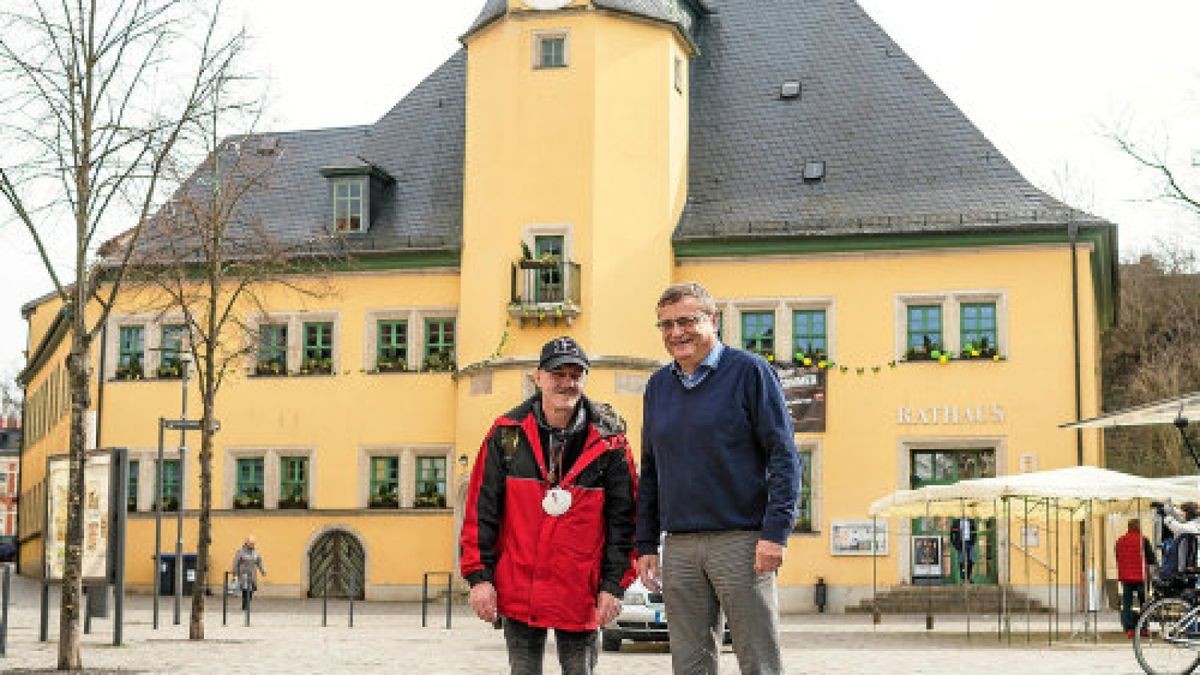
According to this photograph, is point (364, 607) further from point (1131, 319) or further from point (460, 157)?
point (1131, 319)

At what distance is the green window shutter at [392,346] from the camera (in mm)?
38625

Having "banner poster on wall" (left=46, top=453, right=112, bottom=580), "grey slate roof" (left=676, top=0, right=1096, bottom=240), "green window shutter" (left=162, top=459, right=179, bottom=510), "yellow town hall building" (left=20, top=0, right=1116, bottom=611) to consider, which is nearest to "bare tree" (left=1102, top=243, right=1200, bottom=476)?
"yellow town hall building" (left=20, top=0, right=1116, bottom=611)

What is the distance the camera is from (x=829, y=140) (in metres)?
38.1

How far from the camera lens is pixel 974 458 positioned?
1378 inches

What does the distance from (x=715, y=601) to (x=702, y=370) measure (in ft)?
2.95

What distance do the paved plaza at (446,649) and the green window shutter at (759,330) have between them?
26.0 ft

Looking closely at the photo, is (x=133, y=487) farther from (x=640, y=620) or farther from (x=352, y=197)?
(x=640, y=620)

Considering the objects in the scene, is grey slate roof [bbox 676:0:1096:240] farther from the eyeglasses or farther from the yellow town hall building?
the eyeglasses

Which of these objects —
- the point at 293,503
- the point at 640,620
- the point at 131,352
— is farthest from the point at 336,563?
the point at 640,620

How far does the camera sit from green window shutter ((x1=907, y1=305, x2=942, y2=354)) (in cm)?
3569

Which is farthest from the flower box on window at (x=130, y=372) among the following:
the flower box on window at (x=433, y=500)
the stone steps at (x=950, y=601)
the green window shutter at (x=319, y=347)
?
the stone steps at (x=950, y=601)

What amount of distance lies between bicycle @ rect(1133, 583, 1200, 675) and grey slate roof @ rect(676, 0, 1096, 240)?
66.7 feet

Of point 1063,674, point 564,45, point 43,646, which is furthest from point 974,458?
point 43,646

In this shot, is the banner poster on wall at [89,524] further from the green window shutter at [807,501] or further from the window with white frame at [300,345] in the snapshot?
the window with white frame at [300,345]
